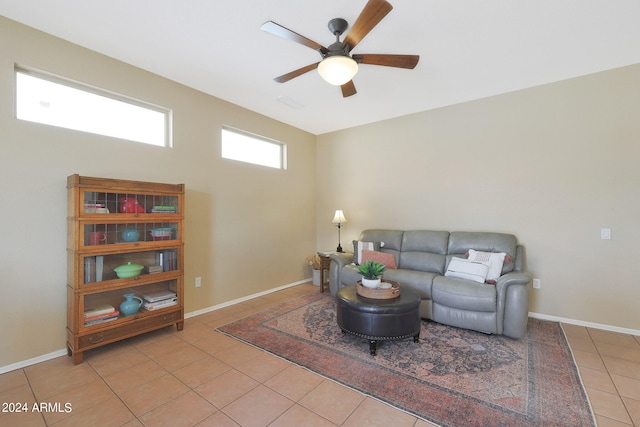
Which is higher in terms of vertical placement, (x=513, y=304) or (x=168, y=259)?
(x=168, y=259)

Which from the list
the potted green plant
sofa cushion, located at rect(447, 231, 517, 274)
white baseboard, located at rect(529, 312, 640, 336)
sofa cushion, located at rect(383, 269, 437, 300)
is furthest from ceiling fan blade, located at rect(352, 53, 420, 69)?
white baseboard, located at rect(529, 312, 640, 336)

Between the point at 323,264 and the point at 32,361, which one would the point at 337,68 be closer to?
the point at 323,264

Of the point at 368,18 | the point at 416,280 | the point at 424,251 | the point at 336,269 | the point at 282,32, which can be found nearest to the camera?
the point at 368,18

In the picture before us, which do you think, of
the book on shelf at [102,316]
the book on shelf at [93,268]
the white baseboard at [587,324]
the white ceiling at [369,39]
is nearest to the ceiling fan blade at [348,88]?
the white ceiling at [369,39]

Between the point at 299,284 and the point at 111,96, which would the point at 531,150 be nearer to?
the point at 299,284

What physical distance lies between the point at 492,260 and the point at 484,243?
1.11 ft

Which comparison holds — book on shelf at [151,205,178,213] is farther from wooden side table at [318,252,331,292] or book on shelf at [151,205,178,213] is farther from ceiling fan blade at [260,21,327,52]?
wooden side table at [318,252,331,292]

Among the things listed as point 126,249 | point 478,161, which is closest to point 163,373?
point 126,249

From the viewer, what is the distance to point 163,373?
7.22 ft

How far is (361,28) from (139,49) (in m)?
2.17

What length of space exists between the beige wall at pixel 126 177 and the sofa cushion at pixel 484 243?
263 centimetres

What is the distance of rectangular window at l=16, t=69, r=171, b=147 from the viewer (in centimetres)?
239

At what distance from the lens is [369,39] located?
8.09ft

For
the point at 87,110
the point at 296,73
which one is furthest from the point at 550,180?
the point at 87,110
